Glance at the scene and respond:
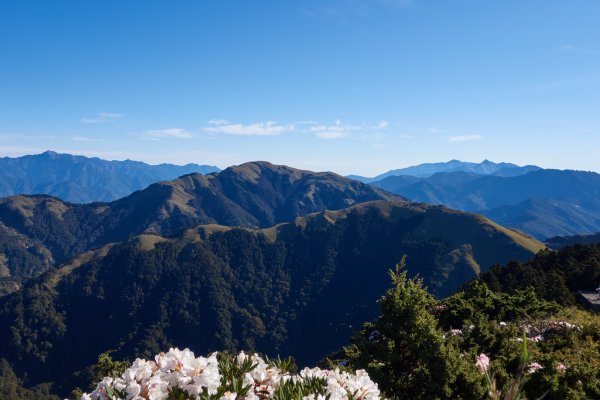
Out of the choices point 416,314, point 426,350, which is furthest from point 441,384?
point 416,314

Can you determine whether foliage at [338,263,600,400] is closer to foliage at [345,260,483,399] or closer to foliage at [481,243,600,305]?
foliage at [345,260,483,399]

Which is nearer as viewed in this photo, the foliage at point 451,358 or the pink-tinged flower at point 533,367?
the foliage at point 451,358

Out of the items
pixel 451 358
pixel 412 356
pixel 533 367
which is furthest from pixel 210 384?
pixel 533 367

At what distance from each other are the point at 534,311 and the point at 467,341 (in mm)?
15187

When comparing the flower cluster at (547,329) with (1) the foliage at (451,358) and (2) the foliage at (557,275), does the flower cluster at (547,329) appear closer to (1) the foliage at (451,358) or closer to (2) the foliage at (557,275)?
(1) the foliage at (451,358)

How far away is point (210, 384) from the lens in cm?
621

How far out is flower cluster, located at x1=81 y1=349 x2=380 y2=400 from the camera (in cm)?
629

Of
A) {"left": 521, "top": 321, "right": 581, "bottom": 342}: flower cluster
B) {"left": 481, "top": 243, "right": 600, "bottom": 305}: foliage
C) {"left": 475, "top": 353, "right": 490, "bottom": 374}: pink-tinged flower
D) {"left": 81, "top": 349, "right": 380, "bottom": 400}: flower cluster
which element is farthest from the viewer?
{"left": 481, "top": 243, "right": 600, "bottom": 305}: foliage

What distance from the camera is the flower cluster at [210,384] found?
6.29 metres

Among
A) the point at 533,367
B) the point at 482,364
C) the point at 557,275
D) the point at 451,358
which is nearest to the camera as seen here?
the point at 451,358

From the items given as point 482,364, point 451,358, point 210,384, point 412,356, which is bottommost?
point 412,356

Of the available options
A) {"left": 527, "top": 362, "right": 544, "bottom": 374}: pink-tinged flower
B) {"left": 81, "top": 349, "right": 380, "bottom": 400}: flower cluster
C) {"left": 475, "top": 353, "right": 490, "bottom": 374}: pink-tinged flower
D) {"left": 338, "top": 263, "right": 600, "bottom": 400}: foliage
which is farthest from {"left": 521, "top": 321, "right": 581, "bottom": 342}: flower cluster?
{"left": 81, "top": 349, "right": 380, "bottom": 400}: flower cluster

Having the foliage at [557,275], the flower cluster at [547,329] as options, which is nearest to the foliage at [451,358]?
the flower cluster at [547,329]

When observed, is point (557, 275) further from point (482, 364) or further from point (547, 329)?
point (482, 364)
